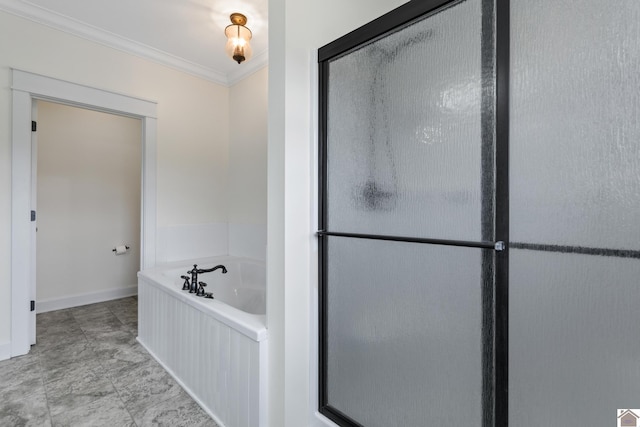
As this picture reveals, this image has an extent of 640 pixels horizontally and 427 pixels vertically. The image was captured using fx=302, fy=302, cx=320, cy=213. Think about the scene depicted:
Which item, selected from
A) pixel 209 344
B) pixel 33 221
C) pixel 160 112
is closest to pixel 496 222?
pixel 209 344

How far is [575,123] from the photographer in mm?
768

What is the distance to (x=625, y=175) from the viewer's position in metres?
0.72

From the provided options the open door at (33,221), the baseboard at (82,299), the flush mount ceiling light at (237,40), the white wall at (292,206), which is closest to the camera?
the white wall at (292,206)

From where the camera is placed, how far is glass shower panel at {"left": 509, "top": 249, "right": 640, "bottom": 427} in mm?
725

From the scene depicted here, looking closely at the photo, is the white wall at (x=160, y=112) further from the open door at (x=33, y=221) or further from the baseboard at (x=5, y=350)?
the open door at (x=33, y=221)

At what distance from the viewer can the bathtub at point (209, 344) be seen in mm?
1425

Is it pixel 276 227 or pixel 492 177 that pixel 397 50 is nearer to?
pixel 492 177

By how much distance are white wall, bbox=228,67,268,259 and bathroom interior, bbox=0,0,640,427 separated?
770mm

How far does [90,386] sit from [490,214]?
248 cm

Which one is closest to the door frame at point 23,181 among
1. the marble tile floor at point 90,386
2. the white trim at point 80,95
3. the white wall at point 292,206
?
the white trim at point 80,95

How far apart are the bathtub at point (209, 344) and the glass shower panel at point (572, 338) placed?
3.34 feet

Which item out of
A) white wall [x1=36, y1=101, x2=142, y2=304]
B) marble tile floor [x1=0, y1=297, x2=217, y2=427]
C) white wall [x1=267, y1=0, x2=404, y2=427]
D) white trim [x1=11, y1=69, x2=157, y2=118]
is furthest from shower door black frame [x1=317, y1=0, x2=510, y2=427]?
white wall [x1=36, y1=101, x2=142, y2=304]

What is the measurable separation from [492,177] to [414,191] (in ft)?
0.82

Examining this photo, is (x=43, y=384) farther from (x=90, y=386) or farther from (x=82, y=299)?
(x=82, y=299)
